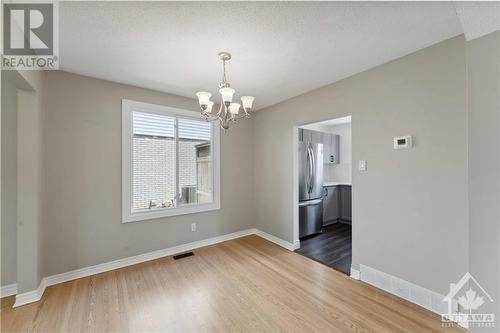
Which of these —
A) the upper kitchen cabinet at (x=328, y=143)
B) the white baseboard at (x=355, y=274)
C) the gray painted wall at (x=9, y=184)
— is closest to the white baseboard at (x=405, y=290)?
the white baseboard at (x=355, y=274)

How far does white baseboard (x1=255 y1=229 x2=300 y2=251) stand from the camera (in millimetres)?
3503

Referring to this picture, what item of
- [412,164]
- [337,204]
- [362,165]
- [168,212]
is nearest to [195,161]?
[168,212]

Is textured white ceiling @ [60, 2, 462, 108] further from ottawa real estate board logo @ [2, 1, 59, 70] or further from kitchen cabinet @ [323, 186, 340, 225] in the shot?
kitchen cabinet @ [323, 186, 340, 225]

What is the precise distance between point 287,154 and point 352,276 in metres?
2.01

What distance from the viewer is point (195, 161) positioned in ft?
11.9

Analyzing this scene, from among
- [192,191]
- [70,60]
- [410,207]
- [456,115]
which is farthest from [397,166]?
[70,60]

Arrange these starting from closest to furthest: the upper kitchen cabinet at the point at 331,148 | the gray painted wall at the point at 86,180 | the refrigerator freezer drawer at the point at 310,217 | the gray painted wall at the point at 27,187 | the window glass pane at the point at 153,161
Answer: the gray painted wall at the point at 27,187 < the gray painted wall at the point at 86,180 < the window glass pane at the point at 153,161 < the refrigerator freezer drawer at the point at 310,217 < the upper kitchen cabinet at the point at 331,148

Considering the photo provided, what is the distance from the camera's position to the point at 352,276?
101 inches

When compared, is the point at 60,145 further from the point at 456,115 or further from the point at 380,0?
the point at 456,115

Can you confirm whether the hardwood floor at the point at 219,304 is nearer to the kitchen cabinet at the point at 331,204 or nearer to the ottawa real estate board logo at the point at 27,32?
the kitchen cabinet at the point at 331,204

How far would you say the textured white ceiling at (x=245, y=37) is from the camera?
1551 millimetres

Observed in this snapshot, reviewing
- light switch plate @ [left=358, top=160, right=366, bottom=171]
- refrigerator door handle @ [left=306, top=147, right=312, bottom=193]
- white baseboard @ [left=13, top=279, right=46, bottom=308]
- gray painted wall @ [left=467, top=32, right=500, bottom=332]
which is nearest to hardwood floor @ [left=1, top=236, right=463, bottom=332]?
white baseboard @ [left=13, top=279, right=46, bottom=308]

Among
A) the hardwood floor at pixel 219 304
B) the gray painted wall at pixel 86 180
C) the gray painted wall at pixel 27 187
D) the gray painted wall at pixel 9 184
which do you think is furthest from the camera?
the gray painted wall at pixel 86 180

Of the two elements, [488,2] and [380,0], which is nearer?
[488,2]
